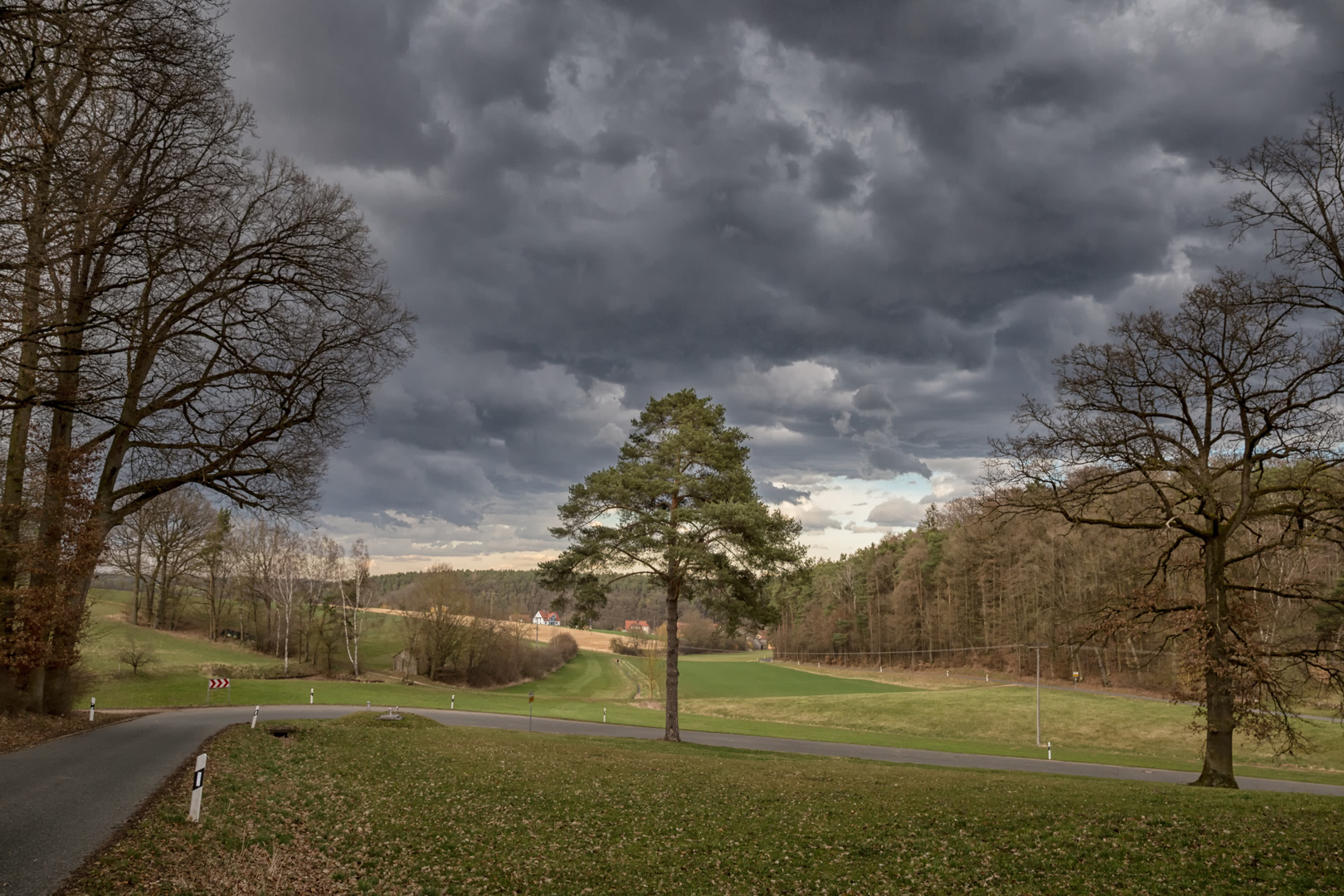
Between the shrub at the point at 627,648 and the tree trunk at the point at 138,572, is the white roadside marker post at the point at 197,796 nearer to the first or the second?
the tree trunk at the point at 138,572

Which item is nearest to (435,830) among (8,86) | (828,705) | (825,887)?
(825,887)

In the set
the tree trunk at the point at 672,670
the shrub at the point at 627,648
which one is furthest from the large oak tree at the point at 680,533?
the shrub at the point at 627,648

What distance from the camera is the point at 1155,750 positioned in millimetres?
39844

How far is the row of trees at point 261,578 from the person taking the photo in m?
59.3

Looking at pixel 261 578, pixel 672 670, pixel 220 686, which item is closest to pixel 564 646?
pixel 261 578

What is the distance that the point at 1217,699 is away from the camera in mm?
17391

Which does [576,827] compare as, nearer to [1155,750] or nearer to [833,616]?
[1155,750]

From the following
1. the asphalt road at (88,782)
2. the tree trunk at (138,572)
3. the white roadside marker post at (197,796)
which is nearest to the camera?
the asphalt road at (88,782)

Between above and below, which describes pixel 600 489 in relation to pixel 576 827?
above

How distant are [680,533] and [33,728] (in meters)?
19.2

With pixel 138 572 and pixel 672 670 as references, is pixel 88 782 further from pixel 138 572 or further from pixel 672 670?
pixel 138 572

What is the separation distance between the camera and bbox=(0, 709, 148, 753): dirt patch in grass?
16.7 meters

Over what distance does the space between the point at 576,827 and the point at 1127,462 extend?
16010mm

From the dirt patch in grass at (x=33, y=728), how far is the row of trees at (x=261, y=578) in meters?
38.5
